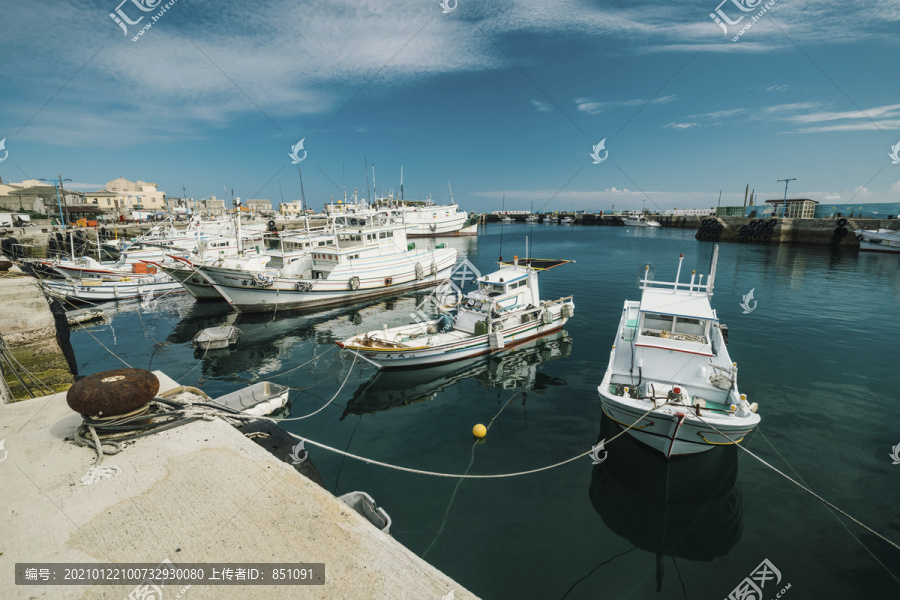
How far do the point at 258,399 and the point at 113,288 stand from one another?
2655cm

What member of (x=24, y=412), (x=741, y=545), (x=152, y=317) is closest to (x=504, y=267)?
(x=741, y=545)

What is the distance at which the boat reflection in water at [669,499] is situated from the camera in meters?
7.77

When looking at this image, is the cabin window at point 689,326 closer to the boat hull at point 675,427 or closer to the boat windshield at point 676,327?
the boat windshield at point 676,327

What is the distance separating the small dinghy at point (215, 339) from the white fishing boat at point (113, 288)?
51.9ft

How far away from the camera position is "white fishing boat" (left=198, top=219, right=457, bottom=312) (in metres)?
25.6

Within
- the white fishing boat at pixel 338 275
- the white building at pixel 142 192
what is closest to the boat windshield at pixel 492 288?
the white fishing boat at pixel 338 275

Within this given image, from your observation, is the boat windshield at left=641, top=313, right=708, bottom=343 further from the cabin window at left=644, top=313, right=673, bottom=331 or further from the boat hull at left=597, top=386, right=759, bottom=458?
the boat hull at left=597, top=386, right=759, bottom=458

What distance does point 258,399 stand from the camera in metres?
12.8

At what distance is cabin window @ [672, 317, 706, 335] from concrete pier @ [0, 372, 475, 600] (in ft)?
35.5

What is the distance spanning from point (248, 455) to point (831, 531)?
11830 mm

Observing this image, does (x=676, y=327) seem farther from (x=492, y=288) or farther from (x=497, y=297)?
(x=492, y=288)

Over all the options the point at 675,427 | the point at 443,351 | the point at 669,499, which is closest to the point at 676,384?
the point at 675,427

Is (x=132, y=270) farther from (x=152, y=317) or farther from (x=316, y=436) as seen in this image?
(x=316, y=436)

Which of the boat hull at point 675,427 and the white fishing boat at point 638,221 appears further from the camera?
the white fishing boat at point 638,221
